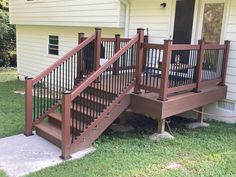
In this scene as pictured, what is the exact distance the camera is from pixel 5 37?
58.6 ft

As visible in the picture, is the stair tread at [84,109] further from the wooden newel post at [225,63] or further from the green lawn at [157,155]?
the wooden newel post at [225,63]

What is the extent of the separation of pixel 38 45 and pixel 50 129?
307 inches

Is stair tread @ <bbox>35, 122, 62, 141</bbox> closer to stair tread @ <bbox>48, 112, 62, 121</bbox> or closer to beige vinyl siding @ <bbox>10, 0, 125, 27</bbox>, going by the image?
stair tread @ <bbox>48, 112, 62, 121</bbox>

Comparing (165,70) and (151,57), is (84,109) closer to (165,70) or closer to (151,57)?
(151,57)

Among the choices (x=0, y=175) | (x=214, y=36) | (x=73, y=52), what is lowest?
(x=0, y=175)

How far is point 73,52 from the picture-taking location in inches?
225

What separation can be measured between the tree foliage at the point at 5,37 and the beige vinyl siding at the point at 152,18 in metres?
11.8

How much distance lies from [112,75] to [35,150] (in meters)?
2.04

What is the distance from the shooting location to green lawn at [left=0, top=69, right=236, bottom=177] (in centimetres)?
401

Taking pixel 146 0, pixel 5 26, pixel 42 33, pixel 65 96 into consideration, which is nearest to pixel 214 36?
pixel 146 0

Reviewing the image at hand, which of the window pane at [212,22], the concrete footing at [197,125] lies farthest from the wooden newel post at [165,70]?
the window pane at [212,22]

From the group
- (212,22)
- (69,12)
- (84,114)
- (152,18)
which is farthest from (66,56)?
(69,12)

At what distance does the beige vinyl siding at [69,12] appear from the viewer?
26.0 ft

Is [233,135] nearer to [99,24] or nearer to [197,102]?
[197,102]
